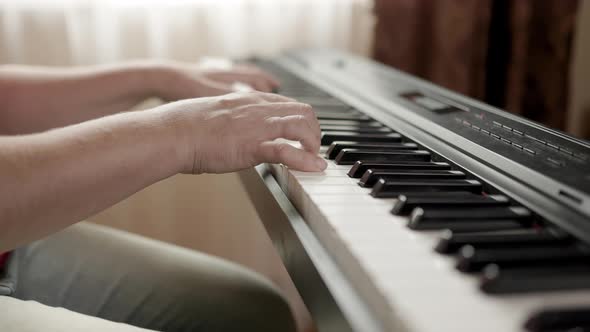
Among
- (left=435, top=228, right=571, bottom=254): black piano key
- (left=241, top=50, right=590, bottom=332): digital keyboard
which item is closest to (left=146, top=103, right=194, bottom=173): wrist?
(left=241, top=50, right=590, bottom=332): digital keyboard

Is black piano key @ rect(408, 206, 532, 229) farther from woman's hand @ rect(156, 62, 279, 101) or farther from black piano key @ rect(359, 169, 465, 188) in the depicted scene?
woman's hand @ rect(156, 62, 279, 101)

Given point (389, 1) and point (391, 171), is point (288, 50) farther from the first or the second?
point (391, 171)

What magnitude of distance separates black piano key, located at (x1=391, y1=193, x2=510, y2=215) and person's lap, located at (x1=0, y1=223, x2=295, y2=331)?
0.42 meters

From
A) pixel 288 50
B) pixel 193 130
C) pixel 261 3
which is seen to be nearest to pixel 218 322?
pixel 193 130

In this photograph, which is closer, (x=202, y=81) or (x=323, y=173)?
(x=323, y=173)

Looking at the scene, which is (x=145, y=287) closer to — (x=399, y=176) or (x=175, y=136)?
(x=175, y=136)

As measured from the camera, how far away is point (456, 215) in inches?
22.0

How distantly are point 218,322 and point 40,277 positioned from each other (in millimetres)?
292

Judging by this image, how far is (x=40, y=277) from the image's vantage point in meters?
0.95

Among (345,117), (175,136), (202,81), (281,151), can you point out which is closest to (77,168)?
(175,136)

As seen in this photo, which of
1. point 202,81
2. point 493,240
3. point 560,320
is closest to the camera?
point 560,320

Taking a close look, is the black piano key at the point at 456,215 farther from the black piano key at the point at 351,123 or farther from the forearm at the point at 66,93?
the forearm at the point at 66,93

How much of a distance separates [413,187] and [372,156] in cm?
13

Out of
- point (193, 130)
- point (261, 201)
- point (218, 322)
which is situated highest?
point (193, 130)
